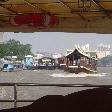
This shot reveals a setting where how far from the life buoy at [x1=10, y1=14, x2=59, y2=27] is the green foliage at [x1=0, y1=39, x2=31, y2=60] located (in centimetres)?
7114

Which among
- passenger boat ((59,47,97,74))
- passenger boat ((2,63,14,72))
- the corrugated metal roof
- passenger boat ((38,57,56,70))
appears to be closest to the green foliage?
passenger boat ((2,63,14,72))

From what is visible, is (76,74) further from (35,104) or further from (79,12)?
A: (35,104)

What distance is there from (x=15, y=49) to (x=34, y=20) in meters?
79.4

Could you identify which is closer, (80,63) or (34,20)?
(34,20)

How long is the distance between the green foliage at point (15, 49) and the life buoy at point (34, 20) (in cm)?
7114

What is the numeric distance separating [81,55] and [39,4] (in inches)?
1472

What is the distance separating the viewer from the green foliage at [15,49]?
262 feet

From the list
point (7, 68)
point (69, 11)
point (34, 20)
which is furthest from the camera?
point (7, 68)

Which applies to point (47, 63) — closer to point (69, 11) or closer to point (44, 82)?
point (44, 82)

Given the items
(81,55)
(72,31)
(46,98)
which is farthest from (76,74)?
(46,98)

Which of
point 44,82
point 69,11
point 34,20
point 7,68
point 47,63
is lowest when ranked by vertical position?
point 44,82

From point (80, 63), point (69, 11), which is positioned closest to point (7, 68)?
point (80, 63)

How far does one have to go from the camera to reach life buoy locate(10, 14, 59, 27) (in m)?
5.86

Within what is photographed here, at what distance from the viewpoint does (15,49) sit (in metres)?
84.8
